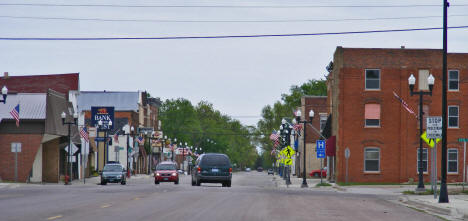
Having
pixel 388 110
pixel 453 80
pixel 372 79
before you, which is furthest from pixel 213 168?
pixel 453 80

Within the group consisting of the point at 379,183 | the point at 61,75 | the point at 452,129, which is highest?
the point at 61,75

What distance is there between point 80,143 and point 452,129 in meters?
31.5

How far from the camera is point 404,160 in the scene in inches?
2259

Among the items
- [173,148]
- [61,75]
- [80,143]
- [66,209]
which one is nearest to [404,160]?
[80,143]

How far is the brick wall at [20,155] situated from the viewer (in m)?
54.1

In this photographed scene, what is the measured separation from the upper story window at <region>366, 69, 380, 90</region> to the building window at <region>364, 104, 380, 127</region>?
145 centimetres

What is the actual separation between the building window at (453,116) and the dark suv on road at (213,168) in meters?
21.9

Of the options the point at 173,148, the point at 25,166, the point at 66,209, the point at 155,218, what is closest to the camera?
the point at 155,218

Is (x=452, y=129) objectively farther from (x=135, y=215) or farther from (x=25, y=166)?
(x=135, y=215)

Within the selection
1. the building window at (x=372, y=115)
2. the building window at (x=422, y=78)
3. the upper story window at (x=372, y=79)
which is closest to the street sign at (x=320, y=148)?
the building window at (x=372, y=115)

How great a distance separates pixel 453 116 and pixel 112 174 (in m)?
25.8

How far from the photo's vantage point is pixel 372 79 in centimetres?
5716

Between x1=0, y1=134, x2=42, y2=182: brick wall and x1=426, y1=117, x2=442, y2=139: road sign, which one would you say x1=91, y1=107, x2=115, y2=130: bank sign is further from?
x1=426, y1=117, x2=442, y2=139: road sign

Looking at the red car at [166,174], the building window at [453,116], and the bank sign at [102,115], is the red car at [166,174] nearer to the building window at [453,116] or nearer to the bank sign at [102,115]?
the building window at [453,116]
